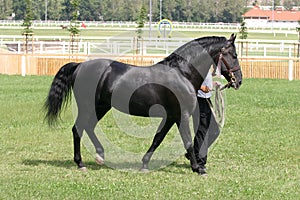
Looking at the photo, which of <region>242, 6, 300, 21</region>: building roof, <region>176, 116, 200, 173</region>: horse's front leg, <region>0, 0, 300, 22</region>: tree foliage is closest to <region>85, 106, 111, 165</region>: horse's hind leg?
<region>176, 116, 200, 173</region>: horse's front leg

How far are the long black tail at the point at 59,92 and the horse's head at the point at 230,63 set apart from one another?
220cm

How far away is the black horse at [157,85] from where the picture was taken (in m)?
9.42

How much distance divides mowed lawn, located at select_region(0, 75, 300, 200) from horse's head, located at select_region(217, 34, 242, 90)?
1.32 meters

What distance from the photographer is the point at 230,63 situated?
9.48 m

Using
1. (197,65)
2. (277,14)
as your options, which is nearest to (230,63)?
(197,65)

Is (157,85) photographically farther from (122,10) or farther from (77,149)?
(122,10)

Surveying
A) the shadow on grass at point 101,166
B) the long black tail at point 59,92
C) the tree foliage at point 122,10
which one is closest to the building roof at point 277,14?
the tree foliage at point 122,10

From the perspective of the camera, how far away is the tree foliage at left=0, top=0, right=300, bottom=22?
4134 inches

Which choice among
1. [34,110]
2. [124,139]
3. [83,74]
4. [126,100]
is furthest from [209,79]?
[34,110]

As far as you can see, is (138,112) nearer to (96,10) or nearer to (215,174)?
(215,174)

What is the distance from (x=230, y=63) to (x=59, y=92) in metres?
2.56

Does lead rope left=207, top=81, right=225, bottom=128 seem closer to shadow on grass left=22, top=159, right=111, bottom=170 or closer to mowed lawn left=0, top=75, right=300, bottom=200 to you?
mowed lawn left=0, top=75, right=300, bottom=200

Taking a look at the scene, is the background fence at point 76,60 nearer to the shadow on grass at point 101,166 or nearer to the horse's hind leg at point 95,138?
the shadow on grass at point 101,166

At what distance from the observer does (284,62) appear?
28.3 metres
